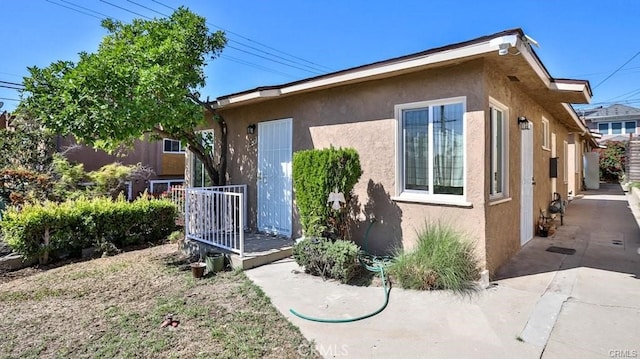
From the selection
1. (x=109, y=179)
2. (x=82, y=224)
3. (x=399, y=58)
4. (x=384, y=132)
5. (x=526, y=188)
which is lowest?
(x=82, y=224)

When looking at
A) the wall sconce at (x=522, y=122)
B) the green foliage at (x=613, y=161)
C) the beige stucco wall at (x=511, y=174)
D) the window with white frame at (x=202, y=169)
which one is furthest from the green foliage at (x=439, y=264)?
the green foliage at (x=613, y=161)

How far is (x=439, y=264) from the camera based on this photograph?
15.7 ft

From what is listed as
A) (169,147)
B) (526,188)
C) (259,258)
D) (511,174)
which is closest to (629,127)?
(526,188)

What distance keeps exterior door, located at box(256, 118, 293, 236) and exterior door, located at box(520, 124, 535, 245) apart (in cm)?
481

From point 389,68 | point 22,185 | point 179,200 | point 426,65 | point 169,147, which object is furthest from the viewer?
point 169,147

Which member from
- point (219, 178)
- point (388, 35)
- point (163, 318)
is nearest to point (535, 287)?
point (163, 318)

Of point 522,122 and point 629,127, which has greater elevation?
point 629,127

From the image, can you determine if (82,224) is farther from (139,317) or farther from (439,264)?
(439,264)

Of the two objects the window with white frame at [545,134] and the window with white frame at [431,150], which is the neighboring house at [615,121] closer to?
the window with white frame at [545,134]

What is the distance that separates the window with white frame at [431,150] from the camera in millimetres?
5273

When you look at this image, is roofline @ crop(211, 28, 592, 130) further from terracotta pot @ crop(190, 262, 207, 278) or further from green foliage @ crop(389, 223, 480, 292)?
terracotta pot @ crop(190, 262, 207, 278)

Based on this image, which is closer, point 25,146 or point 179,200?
point 179,200

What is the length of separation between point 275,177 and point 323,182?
2.48 metres

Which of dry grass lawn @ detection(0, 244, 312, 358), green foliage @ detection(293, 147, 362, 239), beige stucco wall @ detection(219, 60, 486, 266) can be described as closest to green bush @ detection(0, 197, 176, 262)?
dry grass lawn @ detection(0, 244, 312, 358)
